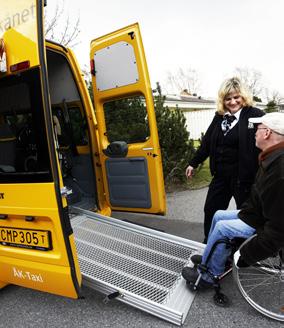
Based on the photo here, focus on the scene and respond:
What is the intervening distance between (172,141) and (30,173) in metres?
4.60

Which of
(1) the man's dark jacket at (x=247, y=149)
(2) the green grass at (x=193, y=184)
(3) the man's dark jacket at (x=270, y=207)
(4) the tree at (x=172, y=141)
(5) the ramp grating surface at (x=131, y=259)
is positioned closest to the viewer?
(3) the man's dark jacket at (x=270, y=207)

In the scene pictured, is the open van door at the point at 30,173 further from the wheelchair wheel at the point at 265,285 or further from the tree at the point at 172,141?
the tree at the point at 172,141

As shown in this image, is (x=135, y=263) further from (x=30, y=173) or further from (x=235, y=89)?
(x=235, y=89)

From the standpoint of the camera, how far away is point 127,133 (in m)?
4.06

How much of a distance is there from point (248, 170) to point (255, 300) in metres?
1.15

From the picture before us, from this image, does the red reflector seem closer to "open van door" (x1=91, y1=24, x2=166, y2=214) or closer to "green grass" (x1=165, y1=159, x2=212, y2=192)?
"open van door" (x1=91, y1=24, x2=166, y2=214)

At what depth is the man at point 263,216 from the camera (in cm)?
202

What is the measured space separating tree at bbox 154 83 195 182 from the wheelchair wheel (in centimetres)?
388

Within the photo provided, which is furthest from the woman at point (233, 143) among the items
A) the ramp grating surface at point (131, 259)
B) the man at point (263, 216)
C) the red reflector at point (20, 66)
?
the red reflector at point (20, 66)

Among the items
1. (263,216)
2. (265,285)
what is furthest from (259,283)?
(263,216)

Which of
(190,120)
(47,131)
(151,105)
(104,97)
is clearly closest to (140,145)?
(151,105)

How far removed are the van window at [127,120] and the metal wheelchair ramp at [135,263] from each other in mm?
1101

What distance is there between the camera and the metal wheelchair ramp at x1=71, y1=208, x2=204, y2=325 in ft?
7.82

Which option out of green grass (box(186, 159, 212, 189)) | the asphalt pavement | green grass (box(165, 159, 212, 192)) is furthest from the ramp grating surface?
green grass (box(186, 159, 212, 189))
